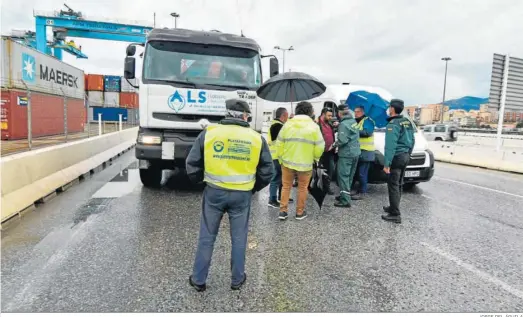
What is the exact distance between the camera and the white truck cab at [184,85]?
670 centimetres

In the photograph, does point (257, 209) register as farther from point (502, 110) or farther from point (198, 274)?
point (502, 110)

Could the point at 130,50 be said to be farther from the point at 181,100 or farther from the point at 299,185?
the point at 299,185

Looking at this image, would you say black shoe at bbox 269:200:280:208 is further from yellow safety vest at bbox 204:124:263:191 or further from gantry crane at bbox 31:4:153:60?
gantry crane at bbox 31:4:153:60

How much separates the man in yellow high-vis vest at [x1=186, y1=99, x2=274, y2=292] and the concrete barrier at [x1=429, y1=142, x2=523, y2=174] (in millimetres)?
12416

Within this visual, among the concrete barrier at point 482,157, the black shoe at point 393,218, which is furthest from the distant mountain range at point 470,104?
the black shoe at point 393,218

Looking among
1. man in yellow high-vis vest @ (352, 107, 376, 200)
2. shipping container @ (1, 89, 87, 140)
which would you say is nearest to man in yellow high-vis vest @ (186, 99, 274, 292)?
man in yellow high-vis vest @ (352, 107, 376, 200)

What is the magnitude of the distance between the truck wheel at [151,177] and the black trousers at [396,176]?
451 centimetres

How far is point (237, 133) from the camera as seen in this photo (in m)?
3.20

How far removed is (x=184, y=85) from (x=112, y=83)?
31.6 metres

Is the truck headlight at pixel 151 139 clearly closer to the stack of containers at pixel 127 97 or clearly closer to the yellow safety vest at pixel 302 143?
the yellow safety vest at pixel 302 143

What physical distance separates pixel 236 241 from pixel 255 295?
19.0 inches

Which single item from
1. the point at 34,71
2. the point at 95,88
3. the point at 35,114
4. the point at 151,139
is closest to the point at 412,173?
the point at 151,139

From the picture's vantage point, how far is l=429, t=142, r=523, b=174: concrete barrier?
1262 cm

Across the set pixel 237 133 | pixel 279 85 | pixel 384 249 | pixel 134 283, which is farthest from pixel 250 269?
pixel 279 85
